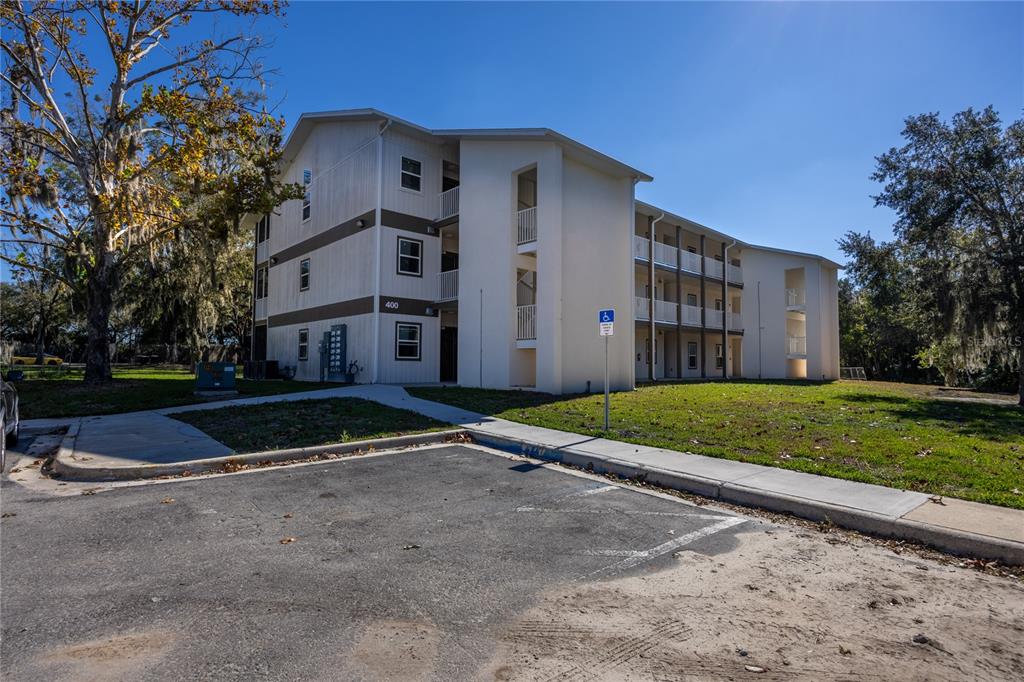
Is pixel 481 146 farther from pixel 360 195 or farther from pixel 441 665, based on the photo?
pixel 441 665

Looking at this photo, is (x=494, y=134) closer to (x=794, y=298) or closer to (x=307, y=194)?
(x=307, y=194)

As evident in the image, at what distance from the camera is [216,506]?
19.7ft

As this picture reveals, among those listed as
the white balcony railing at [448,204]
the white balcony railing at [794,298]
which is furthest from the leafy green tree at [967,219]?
the white balcony railing at [448,204]

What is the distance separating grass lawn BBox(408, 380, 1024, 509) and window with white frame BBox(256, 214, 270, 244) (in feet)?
57.3

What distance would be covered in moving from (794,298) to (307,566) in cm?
3359

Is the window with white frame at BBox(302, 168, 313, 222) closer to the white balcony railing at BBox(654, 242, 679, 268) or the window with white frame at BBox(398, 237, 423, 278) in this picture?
the window with white frame at BBox(398, 237, 423, 278)

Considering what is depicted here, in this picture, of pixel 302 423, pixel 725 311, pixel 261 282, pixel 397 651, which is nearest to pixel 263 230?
pixel 261 282

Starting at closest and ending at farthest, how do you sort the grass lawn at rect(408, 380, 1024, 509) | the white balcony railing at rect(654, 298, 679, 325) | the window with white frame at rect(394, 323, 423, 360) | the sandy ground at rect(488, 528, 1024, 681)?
the sandy ground at rect(488, 528, 1024, 681) < the grass lawn at rect(408, 380, 1024, 509) < the window with white frame at rect(394, 323, 423, 360) < the white balcony railing at rect(654, 298, 679, 325)

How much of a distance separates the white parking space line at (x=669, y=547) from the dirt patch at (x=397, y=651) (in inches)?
58.2

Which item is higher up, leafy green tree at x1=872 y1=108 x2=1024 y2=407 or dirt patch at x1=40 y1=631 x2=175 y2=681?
leafy green tree at x1=872 y1=108 x2=1024 y2=407

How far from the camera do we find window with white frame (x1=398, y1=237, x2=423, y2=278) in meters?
20.5

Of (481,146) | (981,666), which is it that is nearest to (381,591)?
(981,666)

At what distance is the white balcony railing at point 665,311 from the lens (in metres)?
24.9

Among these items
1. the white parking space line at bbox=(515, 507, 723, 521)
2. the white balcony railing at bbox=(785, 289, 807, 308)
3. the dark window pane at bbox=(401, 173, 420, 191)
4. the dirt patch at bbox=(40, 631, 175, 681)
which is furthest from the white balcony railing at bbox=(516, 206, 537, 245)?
the white balcony railing at bbox=(785, 289, 807, 308)
